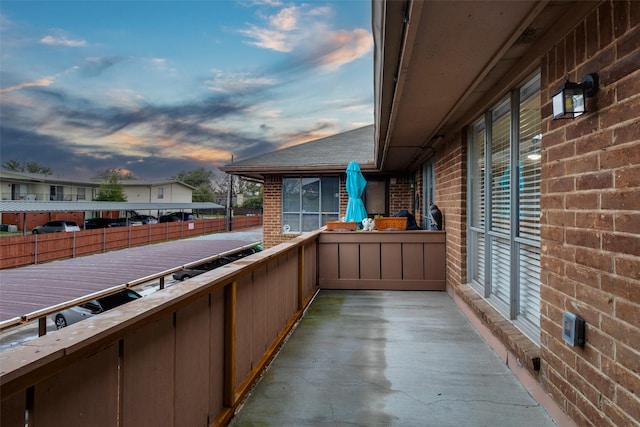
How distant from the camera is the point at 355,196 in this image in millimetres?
7836

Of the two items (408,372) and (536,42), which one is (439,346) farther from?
(536,42)

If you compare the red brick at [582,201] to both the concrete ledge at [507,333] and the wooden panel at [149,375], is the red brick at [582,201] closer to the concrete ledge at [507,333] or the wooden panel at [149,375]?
the concrete ledge at [507,333]

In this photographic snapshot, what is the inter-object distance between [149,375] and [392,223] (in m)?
4.98

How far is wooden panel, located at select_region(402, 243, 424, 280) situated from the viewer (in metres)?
5.68

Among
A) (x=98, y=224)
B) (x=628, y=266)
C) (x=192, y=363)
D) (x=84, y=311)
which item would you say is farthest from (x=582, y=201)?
(x=98, y=224)

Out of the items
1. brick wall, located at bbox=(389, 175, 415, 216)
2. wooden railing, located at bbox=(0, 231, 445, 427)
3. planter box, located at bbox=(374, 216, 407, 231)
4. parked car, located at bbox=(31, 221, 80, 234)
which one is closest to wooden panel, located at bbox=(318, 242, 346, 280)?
planter box, located at bbox=(374, 216, 407, 231)

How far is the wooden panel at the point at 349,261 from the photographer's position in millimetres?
5848

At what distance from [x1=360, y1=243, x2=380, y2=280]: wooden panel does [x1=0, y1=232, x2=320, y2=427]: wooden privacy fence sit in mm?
2962

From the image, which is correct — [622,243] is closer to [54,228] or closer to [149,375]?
[149,375]

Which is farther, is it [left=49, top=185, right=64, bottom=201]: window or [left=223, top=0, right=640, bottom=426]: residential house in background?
[left=49, top=185, right=64, bottom=201]: window

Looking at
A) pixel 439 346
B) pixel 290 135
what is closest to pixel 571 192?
pixel 439 346

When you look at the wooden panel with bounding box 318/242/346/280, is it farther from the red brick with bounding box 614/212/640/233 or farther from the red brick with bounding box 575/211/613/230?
the red brick with bounding box 614/212/640/233

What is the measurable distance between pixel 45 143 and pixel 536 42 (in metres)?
50.7

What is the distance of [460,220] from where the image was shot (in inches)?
182
